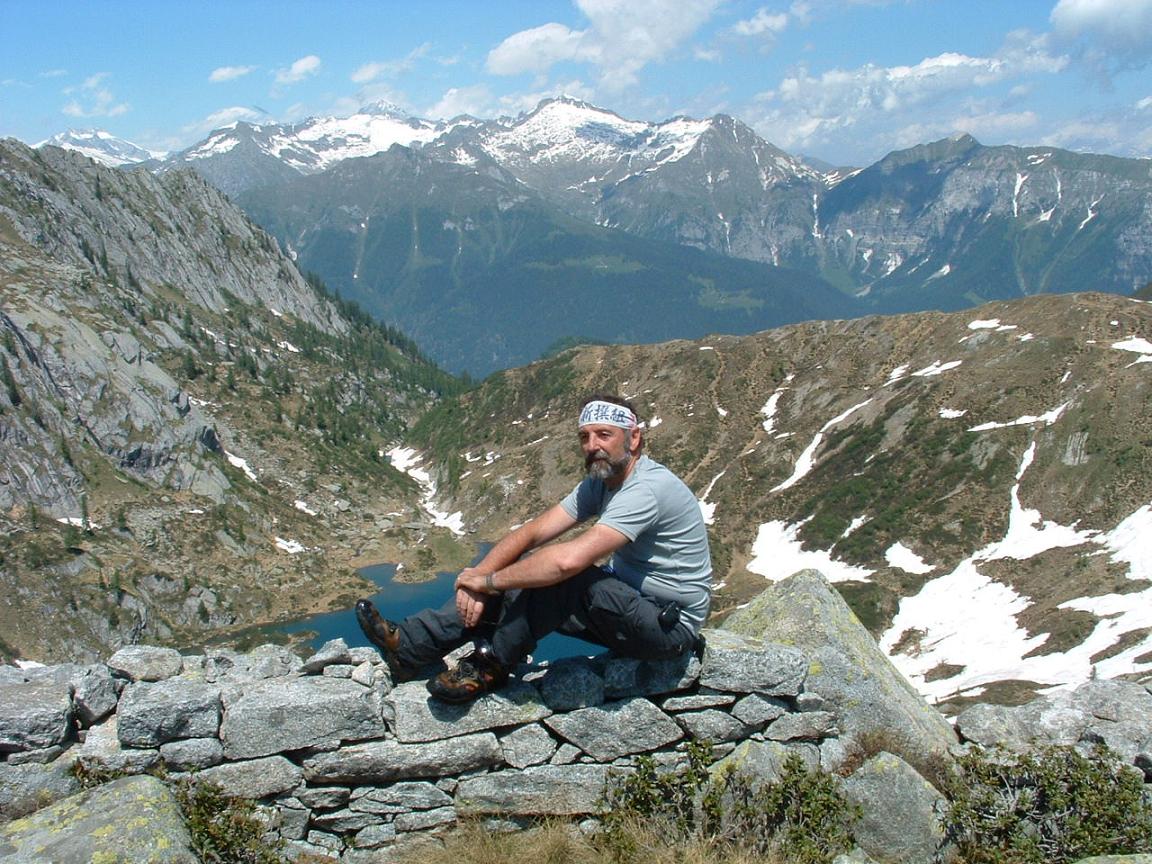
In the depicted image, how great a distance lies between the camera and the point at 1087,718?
13906 mm

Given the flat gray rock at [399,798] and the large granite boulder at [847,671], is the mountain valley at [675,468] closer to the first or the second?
the large granite boulder at [847,671]

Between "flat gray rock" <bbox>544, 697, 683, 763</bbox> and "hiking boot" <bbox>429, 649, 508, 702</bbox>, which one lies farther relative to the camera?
"flat gray rock" <bbox>544, 697, 683, 763</bbox>

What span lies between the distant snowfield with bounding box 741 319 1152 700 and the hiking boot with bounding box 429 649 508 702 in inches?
1049

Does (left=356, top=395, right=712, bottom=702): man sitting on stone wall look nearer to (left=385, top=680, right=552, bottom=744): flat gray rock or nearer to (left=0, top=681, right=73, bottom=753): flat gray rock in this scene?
(left=385, top=680, right=552, bottom=744): flat gray rock

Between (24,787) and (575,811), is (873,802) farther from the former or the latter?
(24,787)

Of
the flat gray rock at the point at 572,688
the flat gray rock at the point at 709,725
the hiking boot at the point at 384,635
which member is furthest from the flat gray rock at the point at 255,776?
the flat gray rock at the point at 709,725

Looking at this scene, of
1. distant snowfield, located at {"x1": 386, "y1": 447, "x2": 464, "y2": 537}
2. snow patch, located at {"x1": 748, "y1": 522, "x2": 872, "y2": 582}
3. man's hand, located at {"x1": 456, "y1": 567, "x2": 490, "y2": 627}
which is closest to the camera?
man's hand, located at {"x1": 456, "y1": 567, "x2": 490, "y2": 627}

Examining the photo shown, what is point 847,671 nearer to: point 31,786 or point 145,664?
point 145,664

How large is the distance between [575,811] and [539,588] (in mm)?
3032

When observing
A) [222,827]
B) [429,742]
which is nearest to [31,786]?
[222,827]

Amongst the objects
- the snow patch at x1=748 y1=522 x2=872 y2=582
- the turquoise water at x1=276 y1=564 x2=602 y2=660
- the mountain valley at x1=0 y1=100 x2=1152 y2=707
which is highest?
the mountain valley at x1=0 y1=100 x2=1152 y2=707

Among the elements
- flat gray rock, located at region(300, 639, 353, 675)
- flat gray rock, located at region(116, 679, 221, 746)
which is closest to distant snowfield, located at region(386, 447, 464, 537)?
flat gray rock, located at region(300, 639, 353, 675)

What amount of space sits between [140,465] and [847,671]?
418ft

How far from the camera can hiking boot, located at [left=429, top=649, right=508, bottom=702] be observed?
1012 cm
